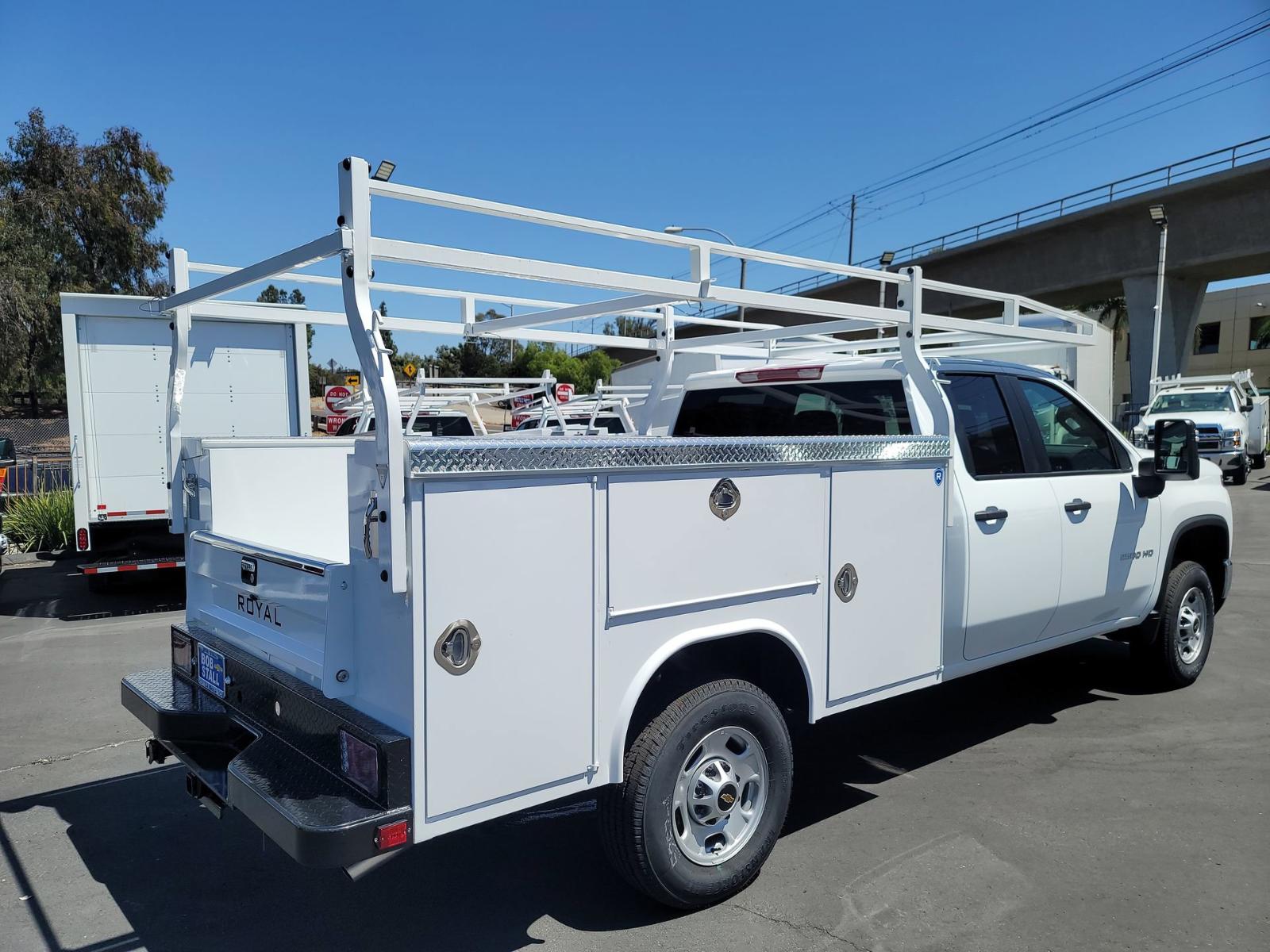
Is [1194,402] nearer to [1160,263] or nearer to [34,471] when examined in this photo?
[1160,263]

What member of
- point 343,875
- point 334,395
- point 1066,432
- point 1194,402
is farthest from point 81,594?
point 1194,402

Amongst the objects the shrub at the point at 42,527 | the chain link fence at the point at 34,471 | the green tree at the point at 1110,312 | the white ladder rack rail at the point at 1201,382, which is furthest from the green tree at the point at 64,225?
the green tree at the point at 1110,312

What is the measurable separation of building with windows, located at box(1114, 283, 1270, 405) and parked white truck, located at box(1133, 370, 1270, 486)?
3029cm

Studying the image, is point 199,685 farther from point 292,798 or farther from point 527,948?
point 527,948

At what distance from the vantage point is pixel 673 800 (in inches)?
126

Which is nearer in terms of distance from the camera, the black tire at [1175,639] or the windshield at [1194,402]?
the black tire at [1175,639]

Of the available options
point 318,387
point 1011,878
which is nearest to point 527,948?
point 1011,878

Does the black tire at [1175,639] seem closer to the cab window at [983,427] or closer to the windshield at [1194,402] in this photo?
the cab window at [983,427]

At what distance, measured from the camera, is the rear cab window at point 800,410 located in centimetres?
460

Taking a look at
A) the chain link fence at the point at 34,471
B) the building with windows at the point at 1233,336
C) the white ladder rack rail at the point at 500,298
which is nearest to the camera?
the white ladder rack rail at the point at 500,298

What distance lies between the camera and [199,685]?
381 cm

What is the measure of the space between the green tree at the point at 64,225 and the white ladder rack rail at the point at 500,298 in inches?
1151

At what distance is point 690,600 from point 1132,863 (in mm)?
2311

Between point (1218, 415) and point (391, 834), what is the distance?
2378 cm
